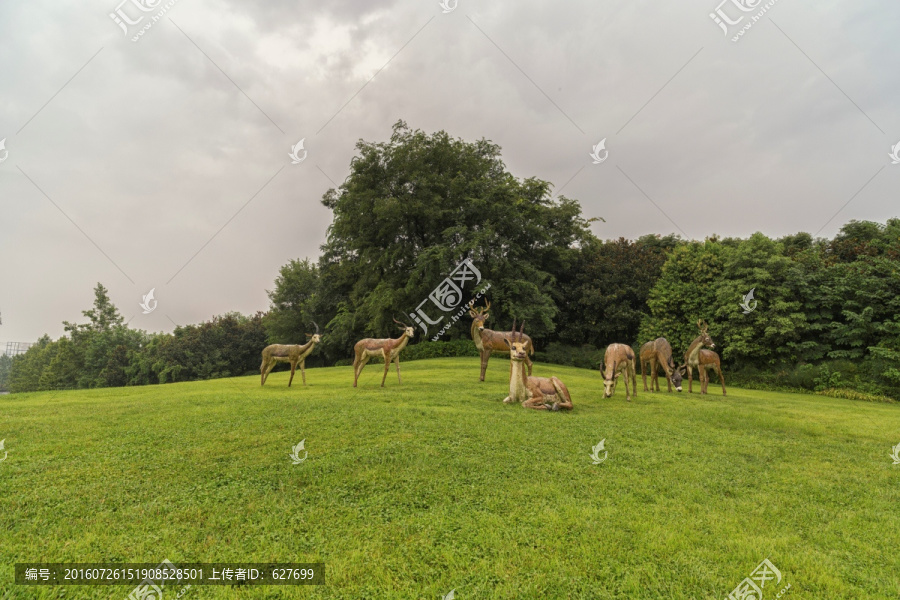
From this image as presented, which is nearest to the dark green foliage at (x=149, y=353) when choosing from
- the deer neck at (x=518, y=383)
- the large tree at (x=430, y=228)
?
the large tree at (x=430, y=228)

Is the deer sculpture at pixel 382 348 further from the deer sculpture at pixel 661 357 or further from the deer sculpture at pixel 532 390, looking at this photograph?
the deer sculpture at pixel 661 357

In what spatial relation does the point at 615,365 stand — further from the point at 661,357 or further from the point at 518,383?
the point at 518,383

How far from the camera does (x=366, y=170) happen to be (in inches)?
1052

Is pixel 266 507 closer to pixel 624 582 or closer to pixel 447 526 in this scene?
pixel 447 526

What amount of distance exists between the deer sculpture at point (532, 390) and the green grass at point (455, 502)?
117 centimetres

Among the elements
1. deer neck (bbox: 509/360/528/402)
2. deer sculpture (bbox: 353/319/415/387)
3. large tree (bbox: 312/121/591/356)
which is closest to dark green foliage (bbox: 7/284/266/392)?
large tree (bbox: 312/121/591/356)

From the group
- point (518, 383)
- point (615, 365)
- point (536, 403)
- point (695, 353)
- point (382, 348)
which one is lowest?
point (536, 403)

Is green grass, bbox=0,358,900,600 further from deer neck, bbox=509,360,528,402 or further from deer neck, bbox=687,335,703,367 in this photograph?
deer neck, bbox=687,335,703,367

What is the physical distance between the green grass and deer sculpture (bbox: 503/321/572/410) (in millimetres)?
1173

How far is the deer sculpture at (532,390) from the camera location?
32.1 feet

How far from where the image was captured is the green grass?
360 centimetres

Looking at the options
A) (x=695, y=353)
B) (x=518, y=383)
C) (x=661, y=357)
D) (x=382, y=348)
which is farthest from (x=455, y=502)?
(x=695, y=353)

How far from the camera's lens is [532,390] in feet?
32.9

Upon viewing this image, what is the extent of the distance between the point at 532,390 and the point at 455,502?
5564mm
